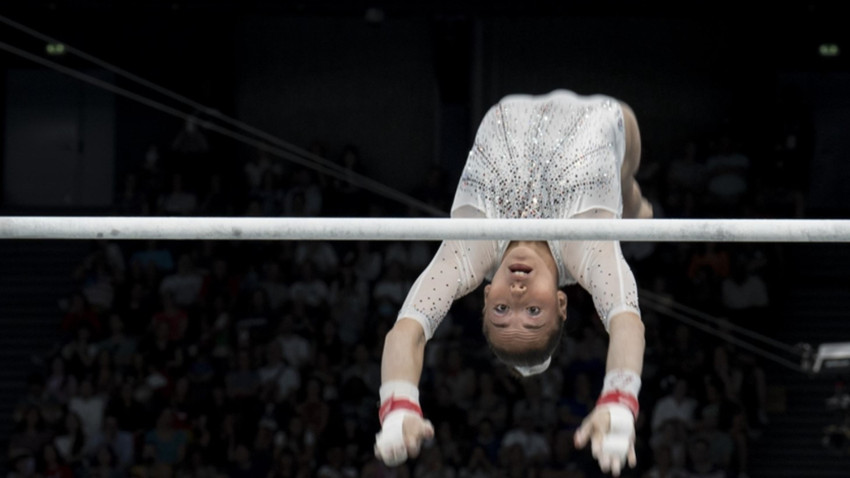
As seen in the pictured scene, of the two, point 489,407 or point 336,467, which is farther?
point 489,407

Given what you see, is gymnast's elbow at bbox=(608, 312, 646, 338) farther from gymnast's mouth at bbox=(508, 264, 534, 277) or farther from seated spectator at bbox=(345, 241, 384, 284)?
seated spectator at bbox=(345, 241, 384, 284)

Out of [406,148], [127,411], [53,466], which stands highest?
[406,148]

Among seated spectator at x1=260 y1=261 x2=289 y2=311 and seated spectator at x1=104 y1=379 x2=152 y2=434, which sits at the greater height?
seated spectator at x1=260 y1=261 x2=289 y2=311

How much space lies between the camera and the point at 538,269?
4.46 meters

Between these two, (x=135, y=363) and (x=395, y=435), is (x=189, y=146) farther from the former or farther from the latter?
(x=395, y=435)

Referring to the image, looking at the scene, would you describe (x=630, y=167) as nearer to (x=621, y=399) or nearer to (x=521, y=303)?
(x=521, y=303)

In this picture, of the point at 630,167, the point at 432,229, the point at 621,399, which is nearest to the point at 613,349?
the point at 621,399

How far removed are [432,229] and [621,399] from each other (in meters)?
0.78

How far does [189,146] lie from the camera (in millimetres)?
13148

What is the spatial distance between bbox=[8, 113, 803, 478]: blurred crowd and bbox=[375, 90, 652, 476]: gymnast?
4.49 m

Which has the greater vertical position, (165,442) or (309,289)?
(309,289)

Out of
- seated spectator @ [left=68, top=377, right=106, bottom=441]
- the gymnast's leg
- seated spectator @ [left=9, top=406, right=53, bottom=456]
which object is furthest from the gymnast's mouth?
seated spectator @ [left=9, top=406, right=53, bottom=456]

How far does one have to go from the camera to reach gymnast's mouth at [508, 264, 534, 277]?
14.5 feet

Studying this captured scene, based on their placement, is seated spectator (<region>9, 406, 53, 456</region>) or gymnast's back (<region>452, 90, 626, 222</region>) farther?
seated spectator (<region>9, 406, 53, 456</region>)
